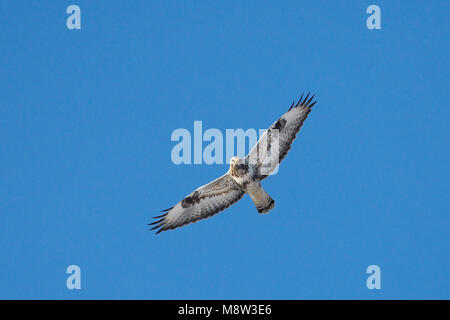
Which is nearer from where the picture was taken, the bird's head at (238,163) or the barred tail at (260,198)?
the bird's head at (238,163)

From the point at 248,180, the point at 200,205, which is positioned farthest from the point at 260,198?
the point at 200,205

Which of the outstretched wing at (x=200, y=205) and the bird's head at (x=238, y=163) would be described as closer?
the bird's head at (x=238, y=163)

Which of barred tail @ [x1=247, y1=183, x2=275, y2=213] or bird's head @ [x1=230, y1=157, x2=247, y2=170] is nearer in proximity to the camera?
bird's head @ [x1=230, y1=157, x2=247, y2=170]

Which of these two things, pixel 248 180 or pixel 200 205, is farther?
pixel 200 205

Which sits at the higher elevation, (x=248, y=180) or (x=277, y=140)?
(x=277, y=140)

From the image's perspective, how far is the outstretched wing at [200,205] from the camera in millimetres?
12555

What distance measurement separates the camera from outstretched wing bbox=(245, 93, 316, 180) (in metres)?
12.2

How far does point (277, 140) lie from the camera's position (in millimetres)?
12445

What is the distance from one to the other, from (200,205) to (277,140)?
6.24 feet

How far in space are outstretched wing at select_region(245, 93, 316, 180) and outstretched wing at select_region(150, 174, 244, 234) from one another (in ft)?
2.11

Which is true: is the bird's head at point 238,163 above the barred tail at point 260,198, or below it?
above

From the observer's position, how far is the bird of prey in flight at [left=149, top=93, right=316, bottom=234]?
12.1 metres

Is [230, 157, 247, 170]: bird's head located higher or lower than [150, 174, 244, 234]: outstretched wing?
higher

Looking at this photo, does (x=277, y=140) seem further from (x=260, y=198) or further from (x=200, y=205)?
(x=200, y=205)
